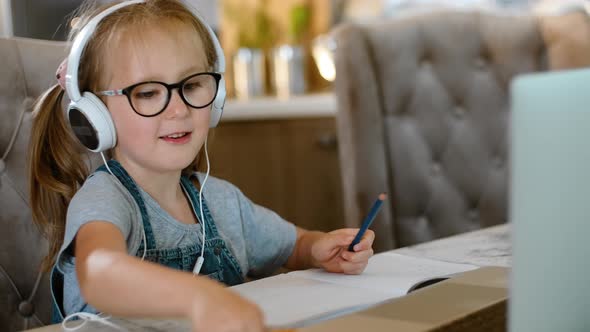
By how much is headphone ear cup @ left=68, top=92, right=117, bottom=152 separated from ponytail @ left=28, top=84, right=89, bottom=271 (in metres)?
0.12

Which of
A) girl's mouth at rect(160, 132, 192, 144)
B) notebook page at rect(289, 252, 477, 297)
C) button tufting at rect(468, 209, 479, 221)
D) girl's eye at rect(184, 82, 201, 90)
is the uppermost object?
girl's eye at rect(184, 82, 201, 90)

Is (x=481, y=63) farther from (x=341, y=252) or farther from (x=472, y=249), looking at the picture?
(x=341, y=252)

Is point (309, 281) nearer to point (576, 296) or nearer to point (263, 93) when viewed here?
point (576, 296)

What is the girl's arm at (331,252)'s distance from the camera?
939 millimetres

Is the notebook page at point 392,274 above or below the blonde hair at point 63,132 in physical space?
below

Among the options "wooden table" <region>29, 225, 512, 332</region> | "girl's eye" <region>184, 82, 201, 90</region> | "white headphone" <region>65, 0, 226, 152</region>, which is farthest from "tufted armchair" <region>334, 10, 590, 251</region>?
"white headphone" <region>65, 0, 226, 152</region>

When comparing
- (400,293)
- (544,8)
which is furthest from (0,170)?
(544,8)

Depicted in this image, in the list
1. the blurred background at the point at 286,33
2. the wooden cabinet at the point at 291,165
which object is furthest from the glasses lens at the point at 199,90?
the blurred background at the point at 286,33

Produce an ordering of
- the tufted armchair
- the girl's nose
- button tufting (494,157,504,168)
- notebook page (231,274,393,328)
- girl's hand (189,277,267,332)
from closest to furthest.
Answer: girl's hand (189,277,267,332)
notebook page (231,274,393,328)
the girl's nose
the tufted armchair
button tufting (494,157,504,168)

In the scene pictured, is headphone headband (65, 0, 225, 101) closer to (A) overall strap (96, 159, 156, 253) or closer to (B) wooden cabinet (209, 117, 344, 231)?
(A) overall strap (96, 159, 156, 253)

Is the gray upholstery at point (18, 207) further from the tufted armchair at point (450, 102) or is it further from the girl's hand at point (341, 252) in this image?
the tufted armchair at point (450, 102)

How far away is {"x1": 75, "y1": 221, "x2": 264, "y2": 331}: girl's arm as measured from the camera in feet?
1.90

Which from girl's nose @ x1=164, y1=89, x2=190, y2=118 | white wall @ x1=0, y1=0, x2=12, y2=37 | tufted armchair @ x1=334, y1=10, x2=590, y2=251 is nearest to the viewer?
girl's nose @ x1=164, y1=89, x2=190, y2=118

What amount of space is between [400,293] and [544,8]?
2437 mm
